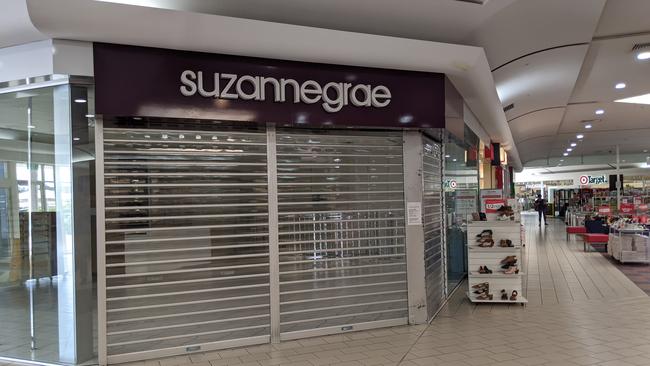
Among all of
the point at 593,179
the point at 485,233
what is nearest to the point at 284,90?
the point at 485,233

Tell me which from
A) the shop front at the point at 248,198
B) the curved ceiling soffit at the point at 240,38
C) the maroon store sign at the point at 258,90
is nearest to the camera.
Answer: the curved ceiling soffit at the point at 240,38

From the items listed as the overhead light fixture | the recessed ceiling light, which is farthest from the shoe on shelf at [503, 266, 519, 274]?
the overhead light fixture

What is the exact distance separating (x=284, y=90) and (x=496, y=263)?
3.81m

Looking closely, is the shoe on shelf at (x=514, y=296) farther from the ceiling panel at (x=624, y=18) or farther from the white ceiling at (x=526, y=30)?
the ceiling panel at (x=624, y=18)

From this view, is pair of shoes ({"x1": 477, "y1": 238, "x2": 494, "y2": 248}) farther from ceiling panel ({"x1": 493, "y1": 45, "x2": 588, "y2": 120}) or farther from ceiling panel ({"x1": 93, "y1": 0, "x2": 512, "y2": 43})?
ceiling panel ({"x1": 493, "y1": 45, "x2": 588, "y2": 120})

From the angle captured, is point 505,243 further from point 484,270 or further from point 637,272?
point 637,272

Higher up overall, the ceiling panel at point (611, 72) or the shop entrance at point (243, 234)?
the ceiling panel at point (611, 72)

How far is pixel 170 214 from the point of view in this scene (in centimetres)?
468

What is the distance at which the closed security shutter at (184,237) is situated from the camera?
4449mm

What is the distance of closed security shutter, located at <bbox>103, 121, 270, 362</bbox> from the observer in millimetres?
4449

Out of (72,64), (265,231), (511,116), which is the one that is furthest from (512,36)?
(511,116)

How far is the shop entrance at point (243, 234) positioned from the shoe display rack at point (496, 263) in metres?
1.49

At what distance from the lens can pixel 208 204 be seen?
189 inches

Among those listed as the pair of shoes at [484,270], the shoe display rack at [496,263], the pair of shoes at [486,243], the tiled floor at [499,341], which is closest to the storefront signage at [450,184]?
the shoe display rack at [496,263]
